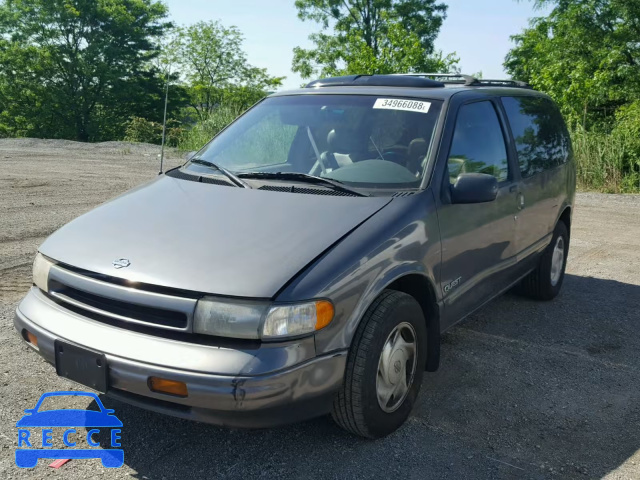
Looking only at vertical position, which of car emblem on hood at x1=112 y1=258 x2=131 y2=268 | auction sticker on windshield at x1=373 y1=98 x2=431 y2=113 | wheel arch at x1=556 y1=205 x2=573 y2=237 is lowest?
wheel arch at x1=556 y1=205 x2=573 y2=237

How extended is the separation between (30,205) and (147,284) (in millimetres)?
8139

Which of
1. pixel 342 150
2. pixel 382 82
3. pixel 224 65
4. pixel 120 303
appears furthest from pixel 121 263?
pixel 224 65

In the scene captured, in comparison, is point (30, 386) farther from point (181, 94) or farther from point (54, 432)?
point (181, 94)

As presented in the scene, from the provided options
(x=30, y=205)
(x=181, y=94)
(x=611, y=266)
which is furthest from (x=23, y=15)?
(x=611, y=266)

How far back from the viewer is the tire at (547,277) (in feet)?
18.7

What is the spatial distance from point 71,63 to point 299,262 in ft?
148

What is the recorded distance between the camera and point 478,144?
432 centimetres

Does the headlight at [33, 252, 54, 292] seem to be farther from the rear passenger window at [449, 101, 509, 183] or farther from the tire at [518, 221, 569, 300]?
the tire at [518, 221, 569, 300]

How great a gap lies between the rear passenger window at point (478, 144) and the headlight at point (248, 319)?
1628 mm

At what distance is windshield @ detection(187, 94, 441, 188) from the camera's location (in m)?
3.80

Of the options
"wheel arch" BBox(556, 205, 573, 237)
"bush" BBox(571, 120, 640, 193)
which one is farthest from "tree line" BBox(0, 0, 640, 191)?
"wheel arch" BBox(556, 205, 573, 237)

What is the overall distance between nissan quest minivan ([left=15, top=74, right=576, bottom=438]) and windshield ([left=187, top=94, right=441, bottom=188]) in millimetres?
13

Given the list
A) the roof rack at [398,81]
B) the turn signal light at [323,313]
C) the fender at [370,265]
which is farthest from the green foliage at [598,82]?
the turn signal light at [323,313]

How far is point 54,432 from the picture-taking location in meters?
3.32
